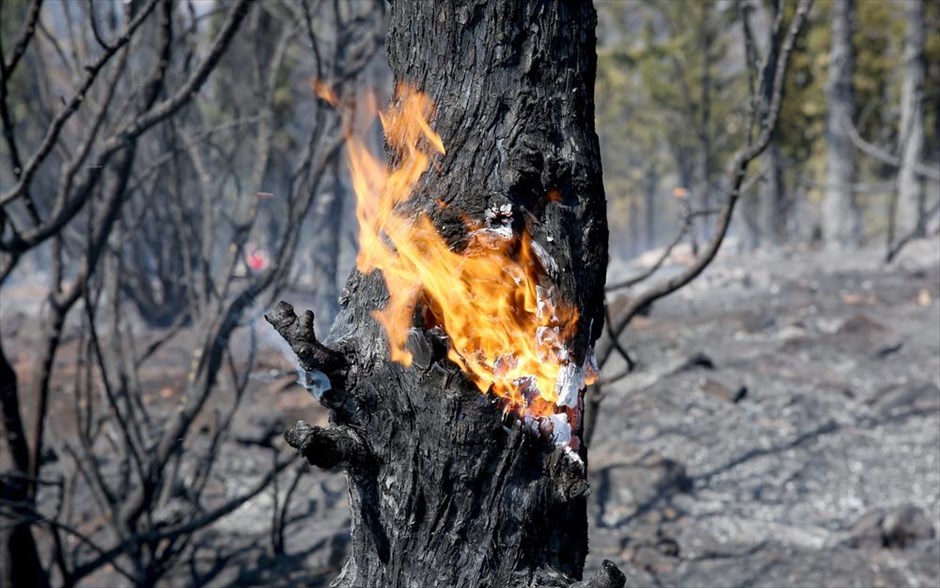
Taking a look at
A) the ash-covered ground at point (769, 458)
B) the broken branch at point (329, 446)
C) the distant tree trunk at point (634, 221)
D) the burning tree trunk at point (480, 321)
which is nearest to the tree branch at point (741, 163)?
the ash-covered ground at point (769, 458)

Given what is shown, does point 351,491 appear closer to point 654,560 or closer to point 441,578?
point 441,578

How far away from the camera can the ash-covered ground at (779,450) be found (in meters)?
4.14

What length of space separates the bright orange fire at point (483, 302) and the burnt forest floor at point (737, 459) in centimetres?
132

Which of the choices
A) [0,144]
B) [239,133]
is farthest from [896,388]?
[0,144]

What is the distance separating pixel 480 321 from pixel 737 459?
13.8 feet

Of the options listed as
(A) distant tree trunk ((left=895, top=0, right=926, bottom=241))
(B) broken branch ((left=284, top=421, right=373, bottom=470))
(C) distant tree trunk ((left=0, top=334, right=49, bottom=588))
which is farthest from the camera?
(A) distant tree trunk ((left=895, top=0, right=926, bottom=241))

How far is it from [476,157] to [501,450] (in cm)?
65

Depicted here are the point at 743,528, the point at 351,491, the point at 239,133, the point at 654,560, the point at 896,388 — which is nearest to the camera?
the point at 351,491

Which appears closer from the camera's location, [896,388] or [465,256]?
[465,256]

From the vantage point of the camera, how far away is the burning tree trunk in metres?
1.79

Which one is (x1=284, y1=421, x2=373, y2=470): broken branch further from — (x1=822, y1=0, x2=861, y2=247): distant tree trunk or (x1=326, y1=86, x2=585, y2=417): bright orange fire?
(x1=822, y1=0, x2=861, y2=247): distant tree trunk

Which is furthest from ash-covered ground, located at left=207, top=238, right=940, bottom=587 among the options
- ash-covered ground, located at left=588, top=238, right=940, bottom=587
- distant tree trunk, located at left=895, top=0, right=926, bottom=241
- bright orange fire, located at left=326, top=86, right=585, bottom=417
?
distant tree trunk, located at left=895, top=0, right=926, bottom=241

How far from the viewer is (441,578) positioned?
1831 mm

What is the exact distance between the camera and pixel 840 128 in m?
16.2
